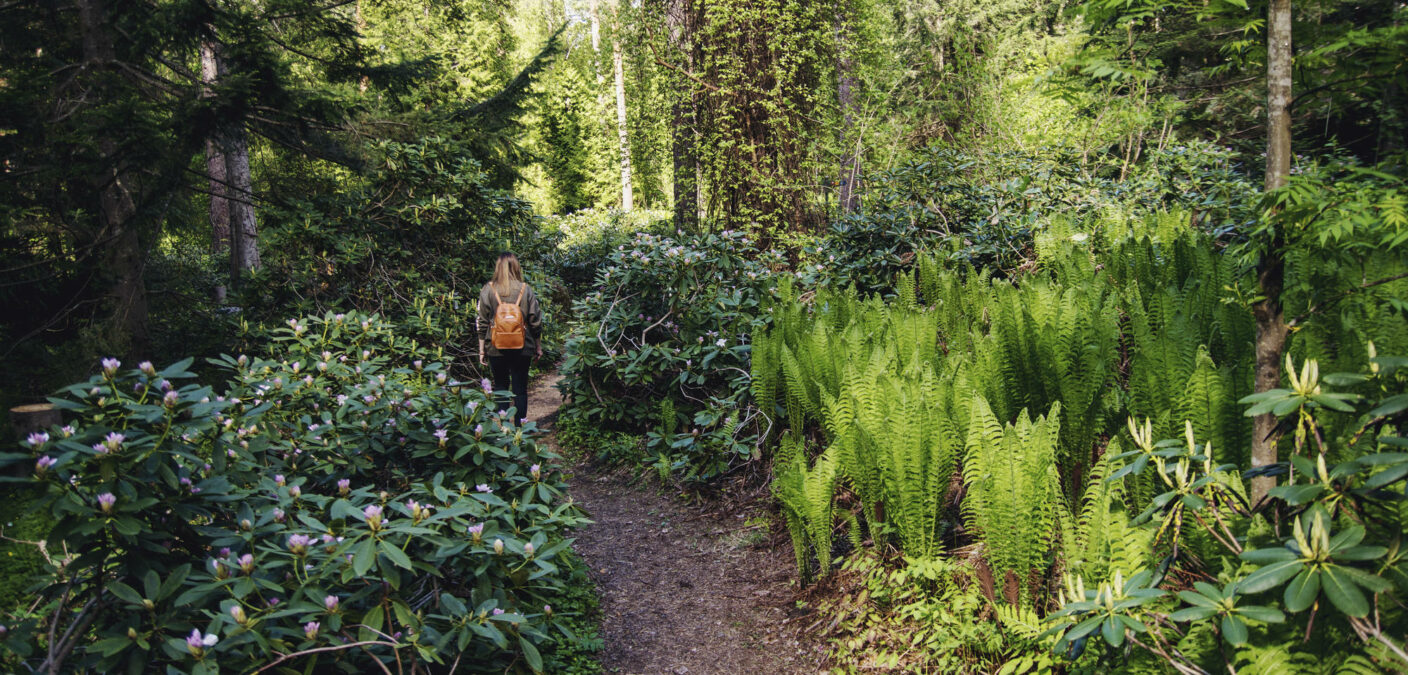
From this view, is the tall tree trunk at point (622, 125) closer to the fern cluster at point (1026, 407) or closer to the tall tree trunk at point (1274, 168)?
the fern cluster at point (1026, 407)

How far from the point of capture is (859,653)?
2631 mm

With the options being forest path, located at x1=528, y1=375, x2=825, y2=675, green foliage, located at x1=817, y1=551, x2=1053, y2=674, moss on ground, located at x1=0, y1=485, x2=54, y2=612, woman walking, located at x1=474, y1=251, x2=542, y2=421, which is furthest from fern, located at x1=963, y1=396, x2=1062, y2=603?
moss on ground, located at x1=0, y1=485, x2=54, y2=612

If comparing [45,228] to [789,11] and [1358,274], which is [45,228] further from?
[1358,274]

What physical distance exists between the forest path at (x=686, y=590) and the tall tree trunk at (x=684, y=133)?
4149mm

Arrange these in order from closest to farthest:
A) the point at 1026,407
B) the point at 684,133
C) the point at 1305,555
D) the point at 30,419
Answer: the point at 1305,555, the point at 1026,407, the point at 30,419, the point at 684,133

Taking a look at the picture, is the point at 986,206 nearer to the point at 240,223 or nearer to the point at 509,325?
the point at 509,325

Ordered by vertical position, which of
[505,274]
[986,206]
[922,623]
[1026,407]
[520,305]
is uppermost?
[986,206]

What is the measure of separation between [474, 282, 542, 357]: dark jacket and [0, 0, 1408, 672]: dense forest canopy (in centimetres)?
44

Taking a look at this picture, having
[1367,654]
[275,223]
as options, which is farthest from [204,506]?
[275,223]

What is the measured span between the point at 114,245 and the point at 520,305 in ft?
10.6

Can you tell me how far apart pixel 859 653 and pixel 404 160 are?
20.5 ft

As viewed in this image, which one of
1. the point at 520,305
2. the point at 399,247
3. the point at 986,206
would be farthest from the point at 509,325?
the point at 986,206

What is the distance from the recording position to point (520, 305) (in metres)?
5.29

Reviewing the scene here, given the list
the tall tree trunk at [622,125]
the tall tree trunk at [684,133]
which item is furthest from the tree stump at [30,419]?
the tall tree trunk at [622,125]
